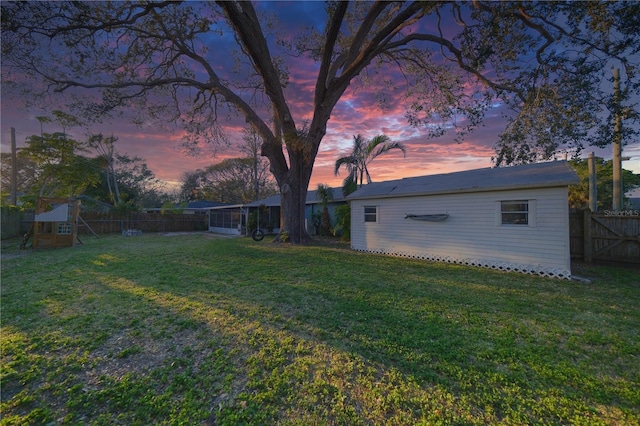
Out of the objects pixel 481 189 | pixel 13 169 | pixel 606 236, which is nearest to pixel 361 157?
pixel 481 189

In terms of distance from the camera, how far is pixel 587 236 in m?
7.53

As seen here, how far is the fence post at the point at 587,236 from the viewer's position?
7473 millimetres

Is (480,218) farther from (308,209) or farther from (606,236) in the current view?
(308,209)

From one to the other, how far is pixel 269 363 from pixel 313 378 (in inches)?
18.7

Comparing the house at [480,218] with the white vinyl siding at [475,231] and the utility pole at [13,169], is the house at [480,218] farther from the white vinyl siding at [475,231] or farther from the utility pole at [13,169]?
the utility pole at [13,169]

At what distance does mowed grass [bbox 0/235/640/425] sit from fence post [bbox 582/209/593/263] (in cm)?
285

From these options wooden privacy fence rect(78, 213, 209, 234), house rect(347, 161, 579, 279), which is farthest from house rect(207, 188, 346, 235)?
house rect(347, 161, 579, 279)

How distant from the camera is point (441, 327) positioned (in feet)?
10.7

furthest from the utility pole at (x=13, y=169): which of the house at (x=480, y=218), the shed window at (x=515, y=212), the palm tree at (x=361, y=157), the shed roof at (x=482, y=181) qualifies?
the shed window at (x=515, y=212)

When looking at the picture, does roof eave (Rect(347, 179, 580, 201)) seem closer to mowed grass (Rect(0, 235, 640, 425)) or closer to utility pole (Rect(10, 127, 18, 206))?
mowed grass (Rect(0, 235, 640, 425))

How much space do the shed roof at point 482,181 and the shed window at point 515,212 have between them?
17.3 inches

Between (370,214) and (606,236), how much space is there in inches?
272

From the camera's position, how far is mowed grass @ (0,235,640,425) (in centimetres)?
189

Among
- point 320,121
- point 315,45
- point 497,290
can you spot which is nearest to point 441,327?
point 497,290
